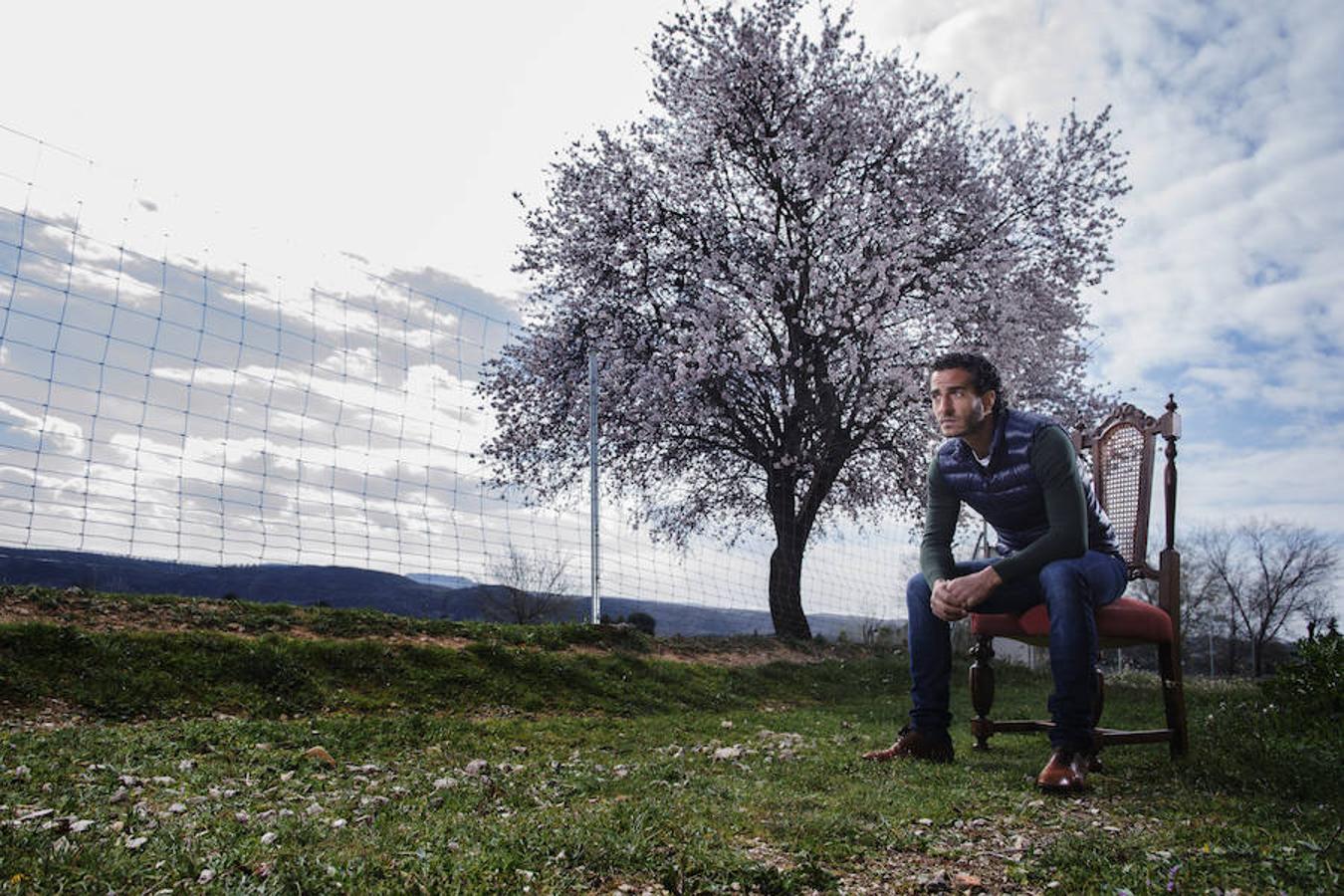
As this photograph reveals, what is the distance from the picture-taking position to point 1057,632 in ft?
15.3

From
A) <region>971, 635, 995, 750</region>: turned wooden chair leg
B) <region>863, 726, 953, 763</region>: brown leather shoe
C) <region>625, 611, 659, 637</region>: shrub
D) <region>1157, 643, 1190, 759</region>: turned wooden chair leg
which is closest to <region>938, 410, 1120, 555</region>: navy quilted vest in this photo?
<region>971, 635, 995, 750</region>: turned wooden chair leg

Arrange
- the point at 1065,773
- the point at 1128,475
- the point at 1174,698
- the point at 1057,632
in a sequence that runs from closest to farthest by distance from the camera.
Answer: the point at 1065,773 < the point at 1057,632 < the point at 1174,698 < the point at 1128,475

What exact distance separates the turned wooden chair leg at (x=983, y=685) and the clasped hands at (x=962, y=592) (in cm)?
71

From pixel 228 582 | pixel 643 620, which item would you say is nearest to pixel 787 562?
pixel 643 620

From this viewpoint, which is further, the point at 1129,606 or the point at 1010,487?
the point at 1129,606

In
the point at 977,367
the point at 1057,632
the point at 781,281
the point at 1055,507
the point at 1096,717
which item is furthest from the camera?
the point at 781,281

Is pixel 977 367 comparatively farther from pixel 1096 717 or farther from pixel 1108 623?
pixel 1096 717

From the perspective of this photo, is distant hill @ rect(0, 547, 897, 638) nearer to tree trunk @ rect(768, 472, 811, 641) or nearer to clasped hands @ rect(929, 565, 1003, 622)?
tree trunk @ rect(768, 472, 811, 641)

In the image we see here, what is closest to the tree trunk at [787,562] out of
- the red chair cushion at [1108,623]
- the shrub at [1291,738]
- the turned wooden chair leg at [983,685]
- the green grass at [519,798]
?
the green grass at [519,798]

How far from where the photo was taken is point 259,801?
13.4 ft

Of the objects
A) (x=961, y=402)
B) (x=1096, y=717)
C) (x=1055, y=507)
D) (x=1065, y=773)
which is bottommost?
(x=1065, y=773)

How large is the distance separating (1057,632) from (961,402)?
1.31 m

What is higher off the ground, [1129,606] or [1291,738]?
[1129,606]

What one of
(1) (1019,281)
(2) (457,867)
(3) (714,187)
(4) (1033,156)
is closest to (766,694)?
(2) (457,867)
